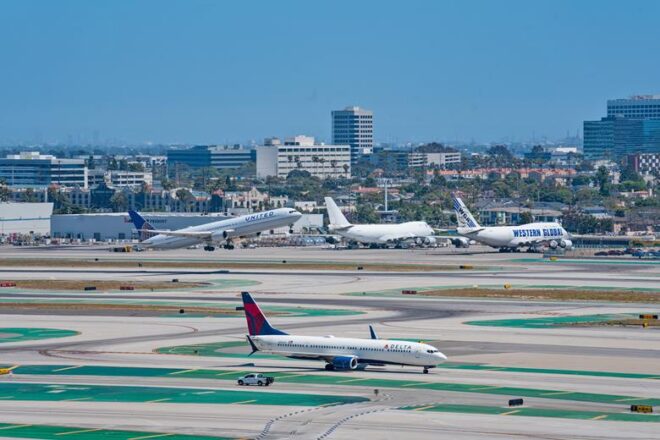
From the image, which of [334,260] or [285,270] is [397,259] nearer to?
[334,260]

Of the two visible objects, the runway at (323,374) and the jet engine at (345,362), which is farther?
the jet engine at (345,362)

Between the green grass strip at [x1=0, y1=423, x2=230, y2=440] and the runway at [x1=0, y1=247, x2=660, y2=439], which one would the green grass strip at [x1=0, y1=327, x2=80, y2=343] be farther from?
the green grass strip at [x1=0, y1=423, x2=230, y2=440]

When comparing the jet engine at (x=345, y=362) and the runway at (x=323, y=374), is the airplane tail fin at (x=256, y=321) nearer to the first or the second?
the runway at (x=323, y=374)

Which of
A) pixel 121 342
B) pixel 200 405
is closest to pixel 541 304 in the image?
pixel 121 342

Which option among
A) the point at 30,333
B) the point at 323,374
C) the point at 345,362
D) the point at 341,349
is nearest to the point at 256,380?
the point at 323,374

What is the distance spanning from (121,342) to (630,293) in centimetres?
5742

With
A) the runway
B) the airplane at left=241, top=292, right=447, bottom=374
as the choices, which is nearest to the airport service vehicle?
the runway

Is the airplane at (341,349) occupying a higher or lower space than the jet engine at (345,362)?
higher

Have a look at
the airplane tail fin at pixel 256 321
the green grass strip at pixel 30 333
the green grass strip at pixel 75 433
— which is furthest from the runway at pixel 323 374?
the airplane tail fin at pixel 256 321

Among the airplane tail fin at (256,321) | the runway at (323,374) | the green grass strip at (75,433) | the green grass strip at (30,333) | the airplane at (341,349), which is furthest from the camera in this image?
the green grass strip at (30,333)

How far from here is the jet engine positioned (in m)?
84.2

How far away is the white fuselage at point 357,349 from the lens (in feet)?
271

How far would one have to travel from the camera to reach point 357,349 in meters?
84.4

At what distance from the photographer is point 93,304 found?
12738 centimetres
